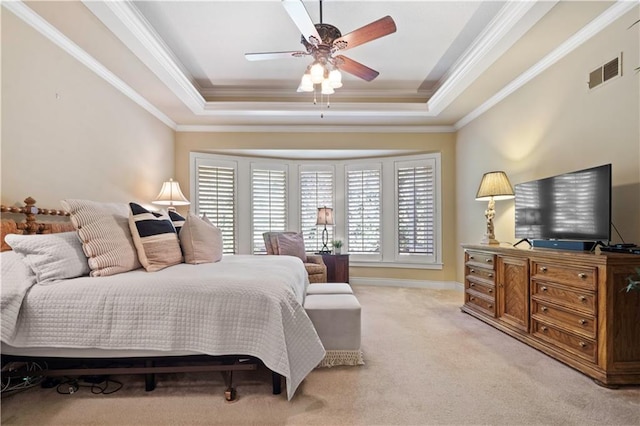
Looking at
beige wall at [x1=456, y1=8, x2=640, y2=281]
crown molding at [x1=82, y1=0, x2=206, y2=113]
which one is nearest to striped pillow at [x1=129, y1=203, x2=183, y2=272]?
crown molding at [x1=82, y1=0, x2=206, y2=113]

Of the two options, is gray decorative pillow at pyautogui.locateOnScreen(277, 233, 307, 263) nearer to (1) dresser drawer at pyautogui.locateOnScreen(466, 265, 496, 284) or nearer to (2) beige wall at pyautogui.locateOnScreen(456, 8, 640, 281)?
(1) dresser drawer at pyautogui.locateOnScreen(466, 265, 496, 284)

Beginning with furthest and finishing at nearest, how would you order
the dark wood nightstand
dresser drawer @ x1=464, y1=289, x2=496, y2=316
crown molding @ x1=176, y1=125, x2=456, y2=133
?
crown molding @ x1=176, y1=125, x2=456, y2=133
the dark wood nightstand
dresser drawer @ x1=464, y1=289, x2=496, y2=316

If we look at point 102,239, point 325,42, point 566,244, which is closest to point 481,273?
point 566,244

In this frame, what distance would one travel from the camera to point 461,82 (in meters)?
3.86

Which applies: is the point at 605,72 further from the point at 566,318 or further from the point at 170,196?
the point at 170,196

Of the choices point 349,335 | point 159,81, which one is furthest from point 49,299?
point 159,81

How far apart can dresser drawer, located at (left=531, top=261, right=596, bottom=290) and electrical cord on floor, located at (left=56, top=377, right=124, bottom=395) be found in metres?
3.08

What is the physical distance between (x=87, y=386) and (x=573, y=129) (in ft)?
13.9

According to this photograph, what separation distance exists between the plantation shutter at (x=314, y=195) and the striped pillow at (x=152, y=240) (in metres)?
3.50

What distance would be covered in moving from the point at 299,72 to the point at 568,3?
273 cm

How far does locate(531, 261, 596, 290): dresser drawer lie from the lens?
88.7 inches

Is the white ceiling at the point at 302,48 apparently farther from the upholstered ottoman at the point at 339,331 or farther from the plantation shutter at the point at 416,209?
the upholstered ottoman at the point at 339,331

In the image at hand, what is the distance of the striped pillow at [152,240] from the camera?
239 cm

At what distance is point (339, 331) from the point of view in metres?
2.49
